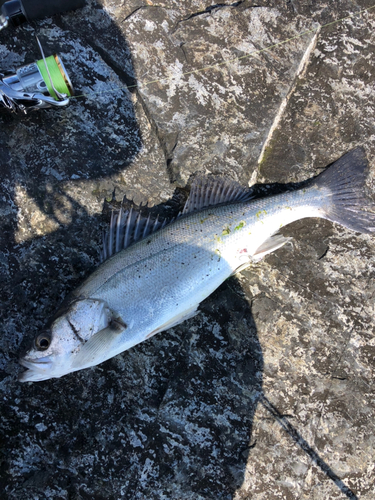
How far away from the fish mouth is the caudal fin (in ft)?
8.94

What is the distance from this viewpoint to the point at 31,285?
3.17 meters

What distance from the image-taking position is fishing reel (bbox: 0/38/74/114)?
2977 mm

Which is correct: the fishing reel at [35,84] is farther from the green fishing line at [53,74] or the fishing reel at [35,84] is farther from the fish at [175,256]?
the fish at [175,256]

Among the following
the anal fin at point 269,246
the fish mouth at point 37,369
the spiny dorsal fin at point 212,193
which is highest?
the spiny dorsal fin at point 212,193

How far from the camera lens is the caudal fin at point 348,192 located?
3.12m

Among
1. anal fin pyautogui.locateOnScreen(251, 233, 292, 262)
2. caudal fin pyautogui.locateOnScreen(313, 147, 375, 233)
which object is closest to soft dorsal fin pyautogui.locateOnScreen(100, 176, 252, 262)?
anal fin pyautogui.locateOnScreen(251, 233, 292, 262)

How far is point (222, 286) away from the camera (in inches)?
127

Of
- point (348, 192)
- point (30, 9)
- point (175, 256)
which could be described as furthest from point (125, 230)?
point (30, 9)

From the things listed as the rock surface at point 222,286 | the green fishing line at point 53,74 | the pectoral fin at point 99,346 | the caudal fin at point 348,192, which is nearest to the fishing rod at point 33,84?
the green fishing line at point 53,74

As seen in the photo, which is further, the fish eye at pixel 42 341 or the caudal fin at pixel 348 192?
the caudal fin at pixel 348 192

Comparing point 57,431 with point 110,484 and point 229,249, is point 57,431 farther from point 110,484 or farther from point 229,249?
point 229,249

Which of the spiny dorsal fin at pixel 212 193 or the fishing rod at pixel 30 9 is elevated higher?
the fishing rod at pixel 30 9

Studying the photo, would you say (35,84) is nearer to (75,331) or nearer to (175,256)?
(175,256)

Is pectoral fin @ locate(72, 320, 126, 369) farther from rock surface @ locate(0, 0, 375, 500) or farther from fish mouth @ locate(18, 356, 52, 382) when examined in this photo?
rock surface @ locate(0, 0, 375, 500)
